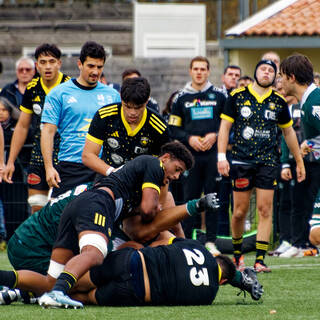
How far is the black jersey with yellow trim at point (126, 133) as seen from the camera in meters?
8.54

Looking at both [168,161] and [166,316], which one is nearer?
[166,316]

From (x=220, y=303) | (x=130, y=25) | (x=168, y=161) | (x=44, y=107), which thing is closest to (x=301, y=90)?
(x=168, y=161)

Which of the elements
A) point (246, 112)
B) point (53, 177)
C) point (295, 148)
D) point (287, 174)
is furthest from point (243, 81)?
point (53, 177)

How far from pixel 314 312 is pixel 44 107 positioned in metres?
3.90

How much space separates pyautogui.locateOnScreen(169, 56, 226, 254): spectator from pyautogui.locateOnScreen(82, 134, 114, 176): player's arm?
2.99 meters

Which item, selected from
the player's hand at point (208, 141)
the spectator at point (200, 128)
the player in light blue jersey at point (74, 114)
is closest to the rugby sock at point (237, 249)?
the spectator at point (200, 128)

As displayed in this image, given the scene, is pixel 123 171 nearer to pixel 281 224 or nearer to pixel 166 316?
pixel 166 316

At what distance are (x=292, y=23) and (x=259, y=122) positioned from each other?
14329 mm

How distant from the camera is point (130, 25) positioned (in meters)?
25.0

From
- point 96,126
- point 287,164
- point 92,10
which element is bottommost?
point 287,164

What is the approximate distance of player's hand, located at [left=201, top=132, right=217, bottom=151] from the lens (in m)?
11.6

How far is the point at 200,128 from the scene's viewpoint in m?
11.8

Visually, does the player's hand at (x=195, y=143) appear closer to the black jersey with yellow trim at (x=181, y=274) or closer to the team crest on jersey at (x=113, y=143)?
the team crest on jersey at (x=113, y=143)

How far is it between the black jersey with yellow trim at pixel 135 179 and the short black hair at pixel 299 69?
5.11ft
